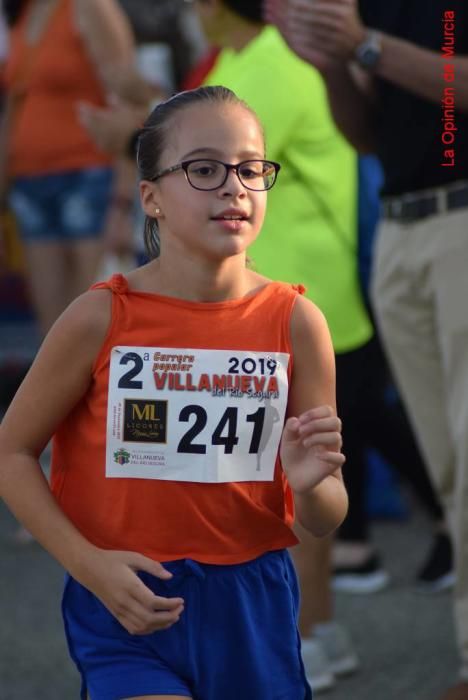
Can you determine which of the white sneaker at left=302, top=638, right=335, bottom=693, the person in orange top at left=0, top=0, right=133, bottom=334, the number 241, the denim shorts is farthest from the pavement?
the number 241

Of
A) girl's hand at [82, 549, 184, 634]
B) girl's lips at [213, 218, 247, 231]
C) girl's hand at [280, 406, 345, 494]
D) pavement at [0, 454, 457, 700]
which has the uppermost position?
girl's lips at [213, 218, 247, 231]

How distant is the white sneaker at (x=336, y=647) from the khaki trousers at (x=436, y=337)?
0.45 meters

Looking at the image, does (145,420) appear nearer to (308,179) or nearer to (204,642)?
(204,642)

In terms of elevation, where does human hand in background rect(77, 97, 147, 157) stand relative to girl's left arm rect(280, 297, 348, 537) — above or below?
above

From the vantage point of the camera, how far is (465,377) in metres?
3.85

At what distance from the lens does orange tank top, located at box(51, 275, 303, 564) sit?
8.46 ft

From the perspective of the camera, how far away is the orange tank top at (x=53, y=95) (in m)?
5.94

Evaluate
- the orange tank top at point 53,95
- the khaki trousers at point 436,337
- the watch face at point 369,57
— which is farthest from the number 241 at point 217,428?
the orange tank top at point 53,95

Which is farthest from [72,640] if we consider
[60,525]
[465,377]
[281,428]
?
[465,377]

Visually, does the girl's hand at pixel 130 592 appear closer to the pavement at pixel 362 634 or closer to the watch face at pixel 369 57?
the watch face at pixel 369 57

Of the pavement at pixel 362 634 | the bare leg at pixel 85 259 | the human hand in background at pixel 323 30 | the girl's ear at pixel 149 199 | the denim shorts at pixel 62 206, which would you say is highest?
the human hand in background at pixel 323 30

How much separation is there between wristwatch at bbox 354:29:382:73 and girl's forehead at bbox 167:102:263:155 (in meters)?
1.28

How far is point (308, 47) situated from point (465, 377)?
0.95 m

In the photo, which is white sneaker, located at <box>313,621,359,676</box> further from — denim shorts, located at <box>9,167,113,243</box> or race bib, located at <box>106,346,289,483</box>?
denim shorts, located at <box>9,167,113,243</box>
